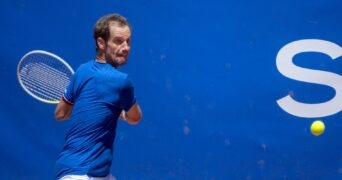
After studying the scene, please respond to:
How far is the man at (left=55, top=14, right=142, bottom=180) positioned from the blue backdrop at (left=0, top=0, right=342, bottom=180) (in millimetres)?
1356

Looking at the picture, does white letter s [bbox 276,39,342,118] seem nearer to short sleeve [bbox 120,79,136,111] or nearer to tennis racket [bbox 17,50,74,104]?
tennis racket [bbox 17,50,74,104]

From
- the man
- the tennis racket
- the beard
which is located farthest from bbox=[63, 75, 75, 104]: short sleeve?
the tennis racket

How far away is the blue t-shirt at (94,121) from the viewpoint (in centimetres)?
275

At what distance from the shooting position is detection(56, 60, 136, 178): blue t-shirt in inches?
108

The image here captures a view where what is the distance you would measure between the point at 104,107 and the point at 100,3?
Answer: 1.65 metres

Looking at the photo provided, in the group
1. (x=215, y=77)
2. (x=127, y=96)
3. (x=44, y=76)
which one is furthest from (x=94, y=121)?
(x=215, y=77)

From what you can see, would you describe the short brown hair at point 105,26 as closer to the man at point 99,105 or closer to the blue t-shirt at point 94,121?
the man at point 99,105

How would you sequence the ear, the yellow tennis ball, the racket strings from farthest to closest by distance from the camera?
the yellow tennis ball < the racket strings < the ear

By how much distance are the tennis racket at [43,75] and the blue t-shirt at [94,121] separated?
86 cm

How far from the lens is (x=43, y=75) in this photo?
12.7ft

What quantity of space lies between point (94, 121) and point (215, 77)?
157 centimetres

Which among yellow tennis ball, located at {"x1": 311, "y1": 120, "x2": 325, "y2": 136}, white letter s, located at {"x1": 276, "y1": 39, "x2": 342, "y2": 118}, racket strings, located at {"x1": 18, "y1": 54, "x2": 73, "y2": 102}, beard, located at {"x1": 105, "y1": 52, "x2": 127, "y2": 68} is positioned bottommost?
racket strings, located at {"x1": 18, "y1": 54, "x2": 73, "y2": 102}

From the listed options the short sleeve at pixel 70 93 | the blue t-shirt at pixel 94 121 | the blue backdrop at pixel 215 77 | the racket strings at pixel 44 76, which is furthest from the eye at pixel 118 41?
the blue backdrop at pixel 215 77

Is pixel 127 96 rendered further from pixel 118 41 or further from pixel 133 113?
pixel 118 41
